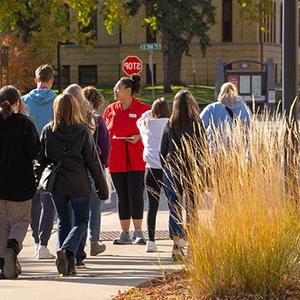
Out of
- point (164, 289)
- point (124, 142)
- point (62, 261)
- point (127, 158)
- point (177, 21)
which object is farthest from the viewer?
point (177, 21)

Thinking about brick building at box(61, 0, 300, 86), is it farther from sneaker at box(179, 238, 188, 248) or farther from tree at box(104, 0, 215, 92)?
sneaker at box(179, 238, 188, 248)

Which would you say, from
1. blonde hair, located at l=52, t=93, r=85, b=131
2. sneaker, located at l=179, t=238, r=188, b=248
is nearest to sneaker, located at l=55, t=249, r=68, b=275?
blonde hair, located at l=52, t=93, r=85, b=131

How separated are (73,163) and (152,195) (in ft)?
5.56

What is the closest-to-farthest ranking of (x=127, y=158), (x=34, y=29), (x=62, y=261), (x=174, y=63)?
(x=62, y=261)
(x=127, y=158)
(x=34, y=29)
(x=174, y=63)

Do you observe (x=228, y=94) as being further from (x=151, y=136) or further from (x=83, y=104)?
(x=83, y=104)

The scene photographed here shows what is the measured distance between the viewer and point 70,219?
9.25 metres

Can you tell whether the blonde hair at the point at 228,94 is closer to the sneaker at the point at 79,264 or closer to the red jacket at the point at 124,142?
the red jacket at the point at 124,142

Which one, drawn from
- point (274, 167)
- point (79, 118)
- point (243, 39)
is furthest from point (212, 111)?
point (243, 39)

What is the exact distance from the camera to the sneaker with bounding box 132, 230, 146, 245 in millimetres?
11297

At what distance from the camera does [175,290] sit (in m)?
7.71

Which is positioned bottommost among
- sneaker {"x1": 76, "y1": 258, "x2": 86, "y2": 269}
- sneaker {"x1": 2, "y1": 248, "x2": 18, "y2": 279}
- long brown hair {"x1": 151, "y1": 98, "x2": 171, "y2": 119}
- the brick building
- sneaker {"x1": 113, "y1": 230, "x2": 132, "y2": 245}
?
sneaker {"x1": 113, "y1": 230, "x2": 132, "y2": 245}

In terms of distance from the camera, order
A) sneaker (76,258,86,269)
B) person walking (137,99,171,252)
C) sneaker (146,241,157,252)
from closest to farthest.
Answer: sneaker (76,258,86,269) → sneaker (146,241,157,252) → person walking (137,99,171,252)

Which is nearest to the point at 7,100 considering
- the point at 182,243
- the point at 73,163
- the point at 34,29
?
the point at 73,163

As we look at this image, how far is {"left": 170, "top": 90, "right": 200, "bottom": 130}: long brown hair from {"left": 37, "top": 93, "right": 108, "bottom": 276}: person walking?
108 centimetres
